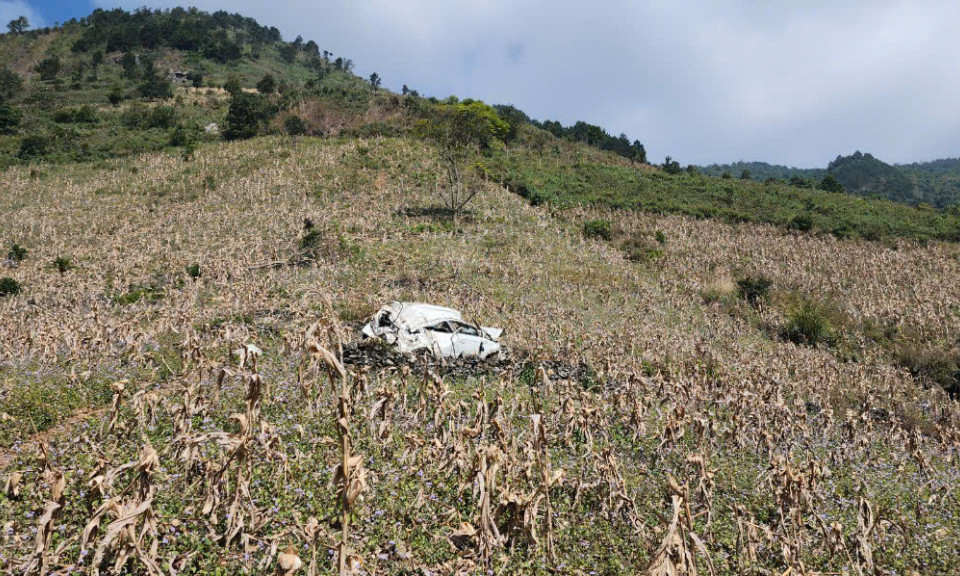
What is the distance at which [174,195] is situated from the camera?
30172mm

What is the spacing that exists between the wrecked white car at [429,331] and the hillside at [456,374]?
0.46 meters

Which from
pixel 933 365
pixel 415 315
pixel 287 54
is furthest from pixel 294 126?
pixel 287 54


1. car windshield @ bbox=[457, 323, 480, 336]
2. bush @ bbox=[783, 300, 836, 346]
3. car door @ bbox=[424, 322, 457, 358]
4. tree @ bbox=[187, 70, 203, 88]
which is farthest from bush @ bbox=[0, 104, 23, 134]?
bush @ bbox=[783, 300, 836, 346]

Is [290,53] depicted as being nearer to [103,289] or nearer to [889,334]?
[103,289]

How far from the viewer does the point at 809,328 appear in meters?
16.4

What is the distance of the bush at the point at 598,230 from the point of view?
29922 mm

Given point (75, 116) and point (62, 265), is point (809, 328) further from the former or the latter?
point (75, 116)

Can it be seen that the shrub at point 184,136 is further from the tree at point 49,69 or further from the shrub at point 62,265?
the tree at point 49,69

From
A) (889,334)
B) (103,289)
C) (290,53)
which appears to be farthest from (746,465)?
(290,53)

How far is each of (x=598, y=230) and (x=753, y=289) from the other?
11571 millimetres

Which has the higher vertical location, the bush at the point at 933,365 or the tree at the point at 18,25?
the tree at the point at 18,25

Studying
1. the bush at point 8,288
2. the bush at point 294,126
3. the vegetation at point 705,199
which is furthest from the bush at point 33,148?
the vegetation at point 705,199

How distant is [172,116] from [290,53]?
289 feet

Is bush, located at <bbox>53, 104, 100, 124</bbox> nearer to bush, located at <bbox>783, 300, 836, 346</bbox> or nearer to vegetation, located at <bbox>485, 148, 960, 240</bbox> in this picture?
vegetation, located at <bbox>485, 148, 960, 240</bbox>
